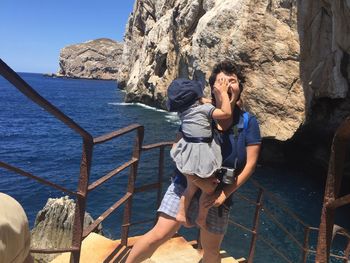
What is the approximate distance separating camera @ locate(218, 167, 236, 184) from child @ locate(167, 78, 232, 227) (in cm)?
8

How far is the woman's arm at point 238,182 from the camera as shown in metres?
3.36

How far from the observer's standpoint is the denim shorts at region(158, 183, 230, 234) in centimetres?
348

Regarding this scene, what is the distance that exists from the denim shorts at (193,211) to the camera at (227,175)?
0.30 meters

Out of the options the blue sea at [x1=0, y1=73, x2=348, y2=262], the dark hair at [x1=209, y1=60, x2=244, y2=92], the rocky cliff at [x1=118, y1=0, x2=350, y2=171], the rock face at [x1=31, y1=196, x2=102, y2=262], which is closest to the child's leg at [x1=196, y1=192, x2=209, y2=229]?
the dark hair at [x1=209, y1=60, x2=244, y2=92]

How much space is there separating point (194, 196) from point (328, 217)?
135cm

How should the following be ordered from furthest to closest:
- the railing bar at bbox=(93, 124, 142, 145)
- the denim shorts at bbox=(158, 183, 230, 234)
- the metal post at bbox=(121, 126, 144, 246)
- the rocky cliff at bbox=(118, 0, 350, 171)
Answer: the rocky cliff at bbox=(118, 0, 350, 171), the metal post at bbox=(121, 126, 144, 246), the railing bar at bbox=(93, 124, 142, 145), the denim shorts at bbox=(158, 183, 230, 234)

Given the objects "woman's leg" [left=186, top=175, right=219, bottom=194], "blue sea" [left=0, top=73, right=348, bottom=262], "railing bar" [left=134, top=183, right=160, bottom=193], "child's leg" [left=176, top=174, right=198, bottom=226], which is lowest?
"blue sea" [left=0, top=73, right=348, bottom=262]

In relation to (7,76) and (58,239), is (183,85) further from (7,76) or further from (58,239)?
(58,239)

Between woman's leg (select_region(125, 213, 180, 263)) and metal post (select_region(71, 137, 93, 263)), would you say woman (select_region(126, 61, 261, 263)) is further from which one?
metal post (select_region(71, 137, 93, 263))

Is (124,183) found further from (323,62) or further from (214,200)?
(214,200)

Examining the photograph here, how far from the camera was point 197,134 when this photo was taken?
3.26 m

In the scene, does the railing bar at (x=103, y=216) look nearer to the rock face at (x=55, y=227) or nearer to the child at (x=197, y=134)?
the child at (x=197, y=134)

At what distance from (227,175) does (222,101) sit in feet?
1.98

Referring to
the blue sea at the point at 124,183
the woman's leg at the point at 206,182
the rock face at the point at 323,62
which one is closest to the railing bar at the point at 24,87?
the woman's leg at the point at 206,182
